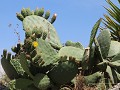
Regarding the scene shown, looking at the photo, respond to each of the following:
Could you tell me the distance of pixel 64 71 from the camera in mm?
5531

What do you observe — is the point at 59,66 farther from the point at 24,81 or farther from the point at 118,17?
the point at 118,17

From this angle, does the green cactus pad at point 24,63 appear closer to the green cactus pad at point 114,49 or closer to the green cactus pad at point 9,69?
the green cactus pad at point 9,69

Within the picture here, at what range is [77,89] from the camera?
5.51m

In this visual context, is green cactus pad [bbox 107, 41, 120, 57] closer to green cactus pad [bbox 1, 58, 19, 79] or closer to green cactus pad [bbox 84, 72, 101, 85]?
green cactus pad [bbox 84, 72, 101, 85]

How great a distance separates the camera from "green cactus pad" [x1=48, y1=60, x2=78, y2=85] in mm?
5514

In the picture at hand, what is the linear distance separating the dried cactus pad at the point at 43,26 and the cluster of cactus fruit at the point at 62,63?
35 millimetres

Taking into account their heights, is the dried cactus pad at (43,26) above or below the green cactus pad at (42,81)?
above

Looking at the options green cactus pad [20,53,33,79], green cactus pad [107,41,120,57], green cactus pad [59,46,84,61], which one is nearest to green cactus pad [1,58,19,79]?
green cactus pad [20,53,33,79]

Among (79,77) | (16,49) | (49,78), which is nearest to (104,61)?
(79,77)

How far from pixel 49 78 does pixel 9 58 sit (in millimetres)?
1140

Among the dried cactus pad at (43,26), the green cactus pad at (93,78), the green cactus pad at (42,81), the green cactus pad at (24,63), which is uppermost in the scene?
Result: the dried cactus pad at (43,26)

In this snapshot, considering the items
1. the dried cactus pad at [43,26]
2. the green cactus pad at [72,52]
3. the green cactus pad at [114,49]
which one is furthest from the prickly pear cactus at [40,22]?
the green cactus pad at [114,49]

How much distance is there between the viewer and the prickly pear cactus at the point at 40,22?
20.6ft

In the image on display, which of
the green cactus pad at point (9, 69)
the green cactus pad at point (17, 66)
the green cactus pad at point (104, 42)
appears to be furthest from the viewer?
the green cactus pad at point (9, 69)
